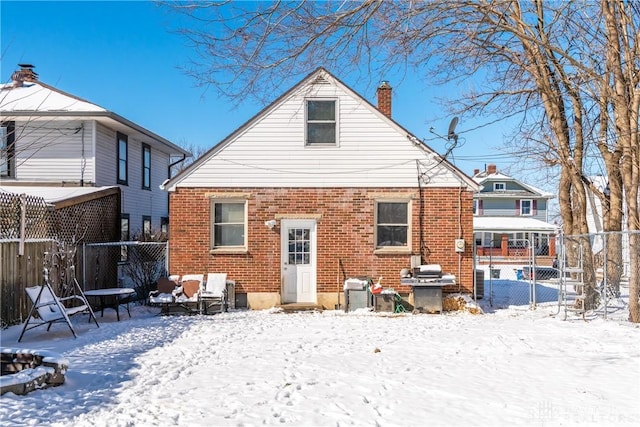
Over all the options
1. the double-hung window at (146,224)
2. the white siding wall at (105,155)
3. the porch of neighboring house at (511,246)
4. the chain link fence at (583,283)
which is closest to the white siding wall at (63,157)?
the white siding wall at (105,155)

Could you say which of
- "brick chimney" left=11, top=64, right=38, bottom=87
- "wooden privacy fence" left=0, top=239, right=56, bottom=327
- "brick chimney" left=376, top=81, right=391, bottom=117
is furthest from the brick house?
"brick chimney" left=11, top=64, right=38, bottom=87

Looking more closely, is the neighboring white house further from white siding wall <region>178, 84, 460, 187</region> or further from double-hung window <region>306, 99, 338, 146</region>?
double-hung window <region>306, 99, 338, 146</region>

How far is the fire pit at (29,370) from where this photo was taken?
5.32 meters

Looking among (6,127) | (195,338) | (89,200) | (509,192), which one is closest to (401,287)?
(195,338)

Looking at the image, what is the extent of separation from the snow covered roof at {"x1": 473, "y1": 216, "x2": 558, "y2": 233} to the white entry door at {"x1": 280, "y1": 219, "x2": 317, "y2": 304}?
2569 centimetres

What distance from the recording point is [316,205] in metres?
12.9

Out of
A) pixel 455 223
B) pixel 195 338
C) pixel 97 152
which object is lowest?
pixel 195 338

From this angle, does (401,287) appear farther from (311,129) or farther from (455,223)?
(311,129)

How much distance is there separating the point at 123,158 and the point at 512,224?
100 ft

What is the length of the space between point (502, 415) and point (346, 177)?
856 centimetres

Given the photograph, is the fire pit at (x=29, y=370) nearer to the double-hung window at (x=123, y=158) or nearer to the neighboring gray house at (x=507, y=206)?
the double-hung window at (x=123, y=158)

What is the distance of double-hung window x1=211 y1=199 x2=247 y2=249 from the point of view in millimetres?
12977

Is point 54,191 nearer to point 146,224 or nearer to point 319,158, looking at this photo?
point 146,224

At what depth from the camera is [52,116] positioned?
47.8 ft
